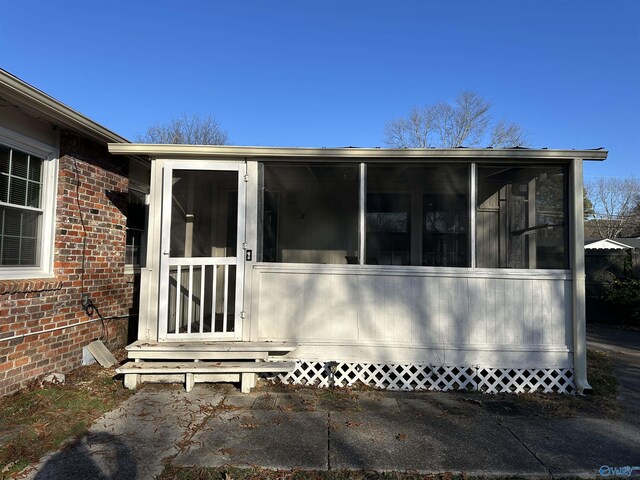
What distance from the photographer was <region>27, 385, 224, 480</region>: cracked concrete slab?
272 cm

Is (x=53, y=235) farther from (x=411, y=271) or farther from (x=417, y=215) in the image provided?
(x=417, y=215)

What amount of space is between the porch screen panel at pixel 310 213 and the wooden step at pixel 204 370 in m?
1.29

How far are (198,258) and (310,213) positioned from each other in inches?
80.6

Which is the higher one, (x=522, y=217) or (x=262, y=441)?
(x=522, y=217)

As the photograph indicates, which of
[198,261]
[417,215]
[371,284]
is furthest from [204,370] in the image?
[417,215]

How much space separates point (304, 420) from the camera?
361 centimetres

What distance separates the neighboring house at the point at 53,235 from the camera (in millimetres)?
3871

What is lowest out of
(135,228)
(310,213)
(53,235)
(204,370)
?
(204,370)

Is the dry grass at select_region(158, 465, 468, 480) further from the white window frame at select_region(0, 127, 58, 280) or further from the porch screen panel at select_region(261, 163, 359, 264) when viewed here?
the white window frame at select_region(0, 127, 58, 280)

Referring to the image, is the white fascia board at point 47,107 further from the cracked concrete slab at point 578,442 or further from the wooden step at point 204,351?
the cracked concrete slab at point 578,442

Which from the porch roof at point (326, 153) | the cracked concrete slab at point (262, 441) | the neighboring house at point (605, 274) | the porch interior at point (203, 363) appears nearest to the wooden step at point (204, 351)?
the porch interior at point (203, 363)

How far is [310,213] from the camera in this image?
6141 millimetres

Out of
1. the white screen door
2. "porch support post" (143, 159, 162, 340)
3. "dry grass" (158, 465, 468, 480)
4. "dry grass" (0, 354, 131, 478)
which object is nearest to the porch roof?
the white screen door

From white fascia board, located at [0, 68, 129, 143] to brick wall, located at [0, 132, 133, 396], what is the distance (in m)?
0.27
